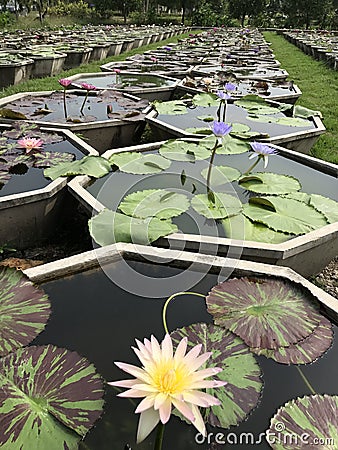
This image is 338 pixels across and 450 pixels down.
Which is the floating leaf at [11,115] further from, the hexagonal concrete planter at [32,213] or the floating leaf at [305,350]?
the floating leaf at [305,350]

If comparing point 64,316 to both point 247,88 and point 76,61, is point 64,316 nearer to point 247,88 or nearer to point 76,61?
point 247,88

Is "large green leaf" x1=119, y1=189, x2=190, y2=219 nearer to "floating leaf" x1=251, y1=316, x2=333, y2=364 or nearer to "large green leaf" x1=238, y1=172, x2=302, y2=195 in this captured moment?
"large green leaf" x1=238, y1=172, x2=302, y2=195

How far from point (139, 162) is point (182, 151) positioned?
12.6 inches

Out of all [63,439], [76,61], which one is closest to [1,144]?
[63,439]

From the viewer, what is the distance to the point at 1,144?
2.24 metres

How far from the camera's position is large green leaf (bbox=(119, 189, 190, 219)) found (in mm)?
1512

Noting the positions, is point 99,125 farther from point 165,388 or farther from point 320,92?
point 320,92

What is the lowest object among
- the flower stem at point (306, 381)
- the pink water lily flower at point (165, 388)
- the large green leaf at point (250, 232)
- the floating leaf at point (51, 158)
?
the flower stem at point (306, 381)

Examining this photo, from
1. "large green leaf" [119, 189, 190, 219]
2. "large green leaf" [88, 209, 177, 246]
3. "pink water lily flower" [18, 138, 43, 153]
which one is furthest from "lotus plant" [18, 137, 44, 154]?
"large green leaf" [88, 209, 177, 246]

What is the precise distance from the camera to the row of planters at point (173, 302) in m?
0.76

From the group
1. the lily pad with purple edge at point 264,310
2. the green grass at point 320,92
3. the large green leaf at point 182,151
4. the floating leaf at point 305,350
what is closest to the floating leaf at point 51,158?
the large green leaf at point 182,151

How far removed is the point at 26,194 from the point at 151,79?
11.2 feet

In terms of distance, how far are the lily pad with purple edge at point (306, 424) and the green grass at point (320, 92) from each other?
103 inches

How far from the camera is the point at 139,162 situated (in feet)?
6.63
